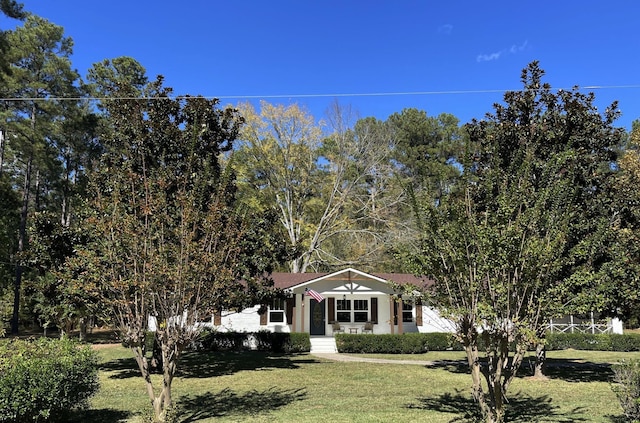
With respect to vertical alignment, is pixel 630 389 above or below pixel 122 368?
above

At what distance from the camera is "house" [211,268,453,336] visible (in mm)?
22797

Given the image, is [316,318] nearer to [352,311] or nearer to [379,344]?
[352,311]

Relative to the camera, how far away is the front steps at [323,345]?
20.6 m

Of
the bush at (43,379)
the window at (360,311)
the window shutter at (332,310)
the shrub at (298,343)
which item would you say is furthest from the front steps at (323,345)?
the bush at (43,379)

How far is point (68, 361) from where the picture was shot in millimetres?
6688

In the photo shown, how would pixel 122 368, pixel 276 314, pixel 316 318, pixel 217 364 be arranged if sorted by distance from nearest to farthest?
pixel 122 368 → pixel 217 364 → pixel 276 314 → pixel 316 318

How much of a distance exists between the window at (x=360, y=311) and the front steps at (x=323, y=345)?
2565mm

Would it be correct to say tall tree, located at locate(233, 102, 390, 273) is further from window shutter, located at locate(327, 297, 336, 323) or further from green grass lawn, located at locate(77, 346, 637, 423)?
green grass lawn, located at locate(77, 346, 637, 423)

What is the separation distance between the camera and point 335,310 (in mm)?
24109

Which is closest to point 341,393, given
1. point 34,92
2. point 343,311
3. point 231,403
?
point 231,403

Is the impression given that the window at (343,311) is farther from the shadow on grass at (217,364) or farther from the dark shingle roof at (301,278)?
the shadow on grass at (217,364)

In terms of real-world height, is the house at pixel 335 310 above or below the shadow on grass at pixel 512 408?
above

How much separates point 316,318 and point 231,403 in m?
14.9

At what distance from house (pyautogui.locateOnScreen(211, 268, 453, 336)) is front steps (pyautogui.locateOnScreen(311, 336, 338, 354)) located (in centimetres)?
138
